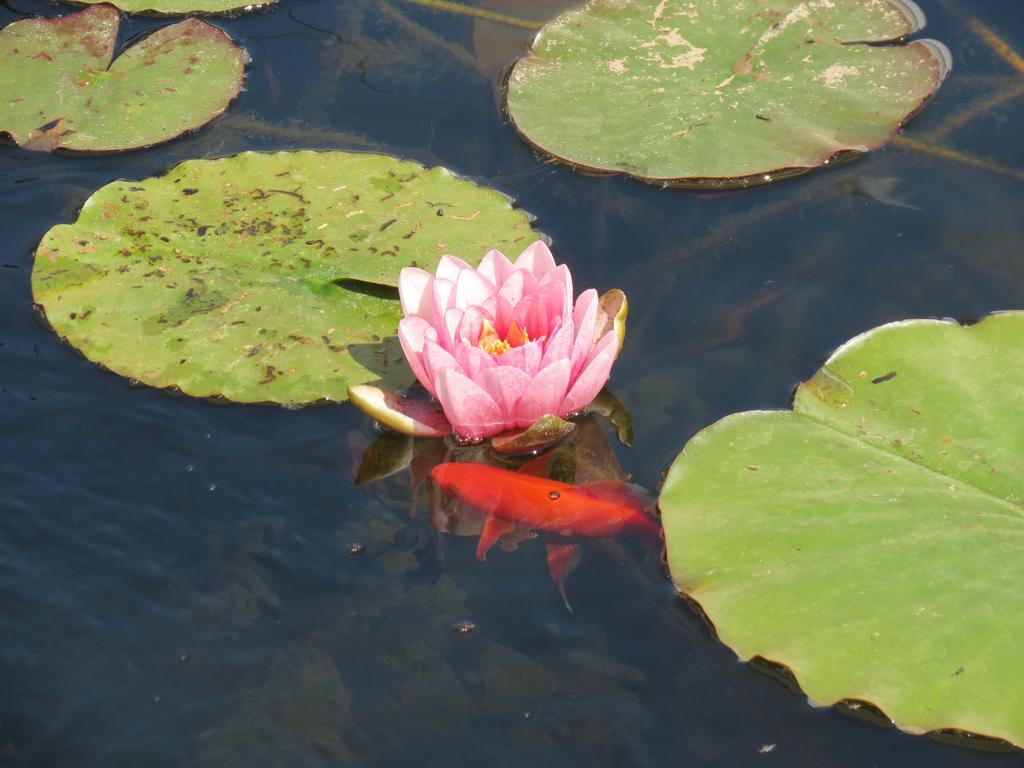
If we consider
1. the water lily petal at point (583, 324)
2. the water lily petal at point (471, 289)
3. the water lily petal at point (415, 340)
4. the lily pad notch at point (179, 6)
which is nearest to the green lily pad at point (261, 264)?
the water lily petal at point (415, 340)

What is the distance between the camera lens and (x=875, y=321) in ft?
11.4

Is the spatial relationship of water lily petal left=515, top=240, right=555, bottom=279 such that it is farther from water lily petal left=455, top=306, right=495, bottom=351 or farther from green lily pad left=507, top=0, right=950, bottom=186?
green lily pad left=507, top=0, right=950, bottom=186

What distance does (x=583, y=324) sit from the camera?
2.99 m

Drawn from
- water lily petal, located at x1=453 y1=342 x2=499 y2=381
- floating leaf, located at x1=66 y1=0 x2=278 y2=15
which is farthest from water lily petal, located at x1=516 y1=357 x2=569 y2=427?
floating leaf, located at x1=66 y1=0 x2=278 y2=15

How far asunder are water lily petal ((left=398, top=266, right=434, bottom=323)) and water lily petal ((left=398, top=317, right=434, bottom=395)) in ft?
0.29

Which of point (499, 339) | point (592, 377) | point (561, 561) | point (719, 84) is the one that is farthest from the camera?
point (719, 84)

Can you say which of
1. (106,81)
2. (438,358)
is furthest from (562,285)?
(106,81)

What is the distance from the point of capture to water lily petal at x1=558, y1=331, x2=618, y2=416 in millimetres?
3029

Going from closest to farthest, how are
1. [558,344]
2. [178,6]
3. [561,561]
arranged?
[561,561], [558,344], [178,6]

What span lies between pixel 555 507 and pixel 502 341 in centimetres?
53

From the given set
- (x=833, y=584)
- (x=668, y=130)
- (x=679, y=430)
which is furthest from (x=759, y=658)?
(x=668, y=130)

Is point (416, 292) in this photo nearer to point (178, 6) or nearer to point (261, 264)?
point (261, 264)

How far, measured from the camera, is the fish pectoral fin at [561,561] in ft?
9.25

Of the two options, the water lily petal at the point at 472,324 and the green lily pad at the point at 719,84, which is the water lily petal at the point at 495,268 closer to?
the water lily petal at the point at 472,324
